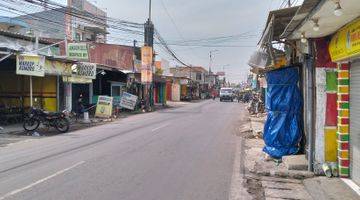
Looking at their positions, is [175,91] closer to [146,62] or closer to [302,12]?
[146,62]

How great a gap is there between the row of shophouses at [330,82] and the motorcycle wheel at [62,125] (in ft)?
40.7

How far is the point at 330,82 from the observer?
10141 millimetres

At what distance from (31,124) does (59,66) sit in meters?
6.05

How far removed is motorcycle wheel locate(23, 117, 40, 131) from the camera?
20775 millimetres

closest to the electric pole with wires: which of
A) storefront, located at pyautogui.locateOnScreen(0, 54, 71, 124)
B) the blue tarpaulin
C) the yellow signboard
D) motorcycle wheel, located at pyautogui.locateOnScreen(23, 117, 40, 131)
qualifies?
storefront, located at pyautogui.locateOnScreen(0, 54, 71, 124)

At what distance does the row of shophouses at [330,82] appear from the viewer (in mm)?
8570

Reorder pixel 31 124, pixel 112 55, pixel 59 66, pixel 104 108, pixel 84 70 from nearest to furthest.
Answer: pixel 31 124, pixel 59 66, pixel 84 70, pixel 104 108, pixel 112 55

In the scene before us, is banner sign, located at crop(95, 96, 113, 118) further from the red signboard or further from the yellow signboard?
the yellow signboard

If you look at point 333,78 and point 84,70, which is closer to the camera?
point 333,78

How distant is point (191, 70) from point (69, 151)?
96.9 m

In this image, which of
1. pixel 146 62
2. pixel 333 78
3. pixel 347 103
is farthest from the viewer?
pixel 146 62

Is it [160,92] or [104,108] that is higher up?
[160,92]

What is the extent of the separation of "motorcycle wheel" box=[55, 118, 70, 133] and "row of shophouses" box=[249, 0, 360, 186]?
1239 centimetres

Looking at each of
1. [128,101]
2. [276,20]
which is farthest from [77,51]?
[276,20]
